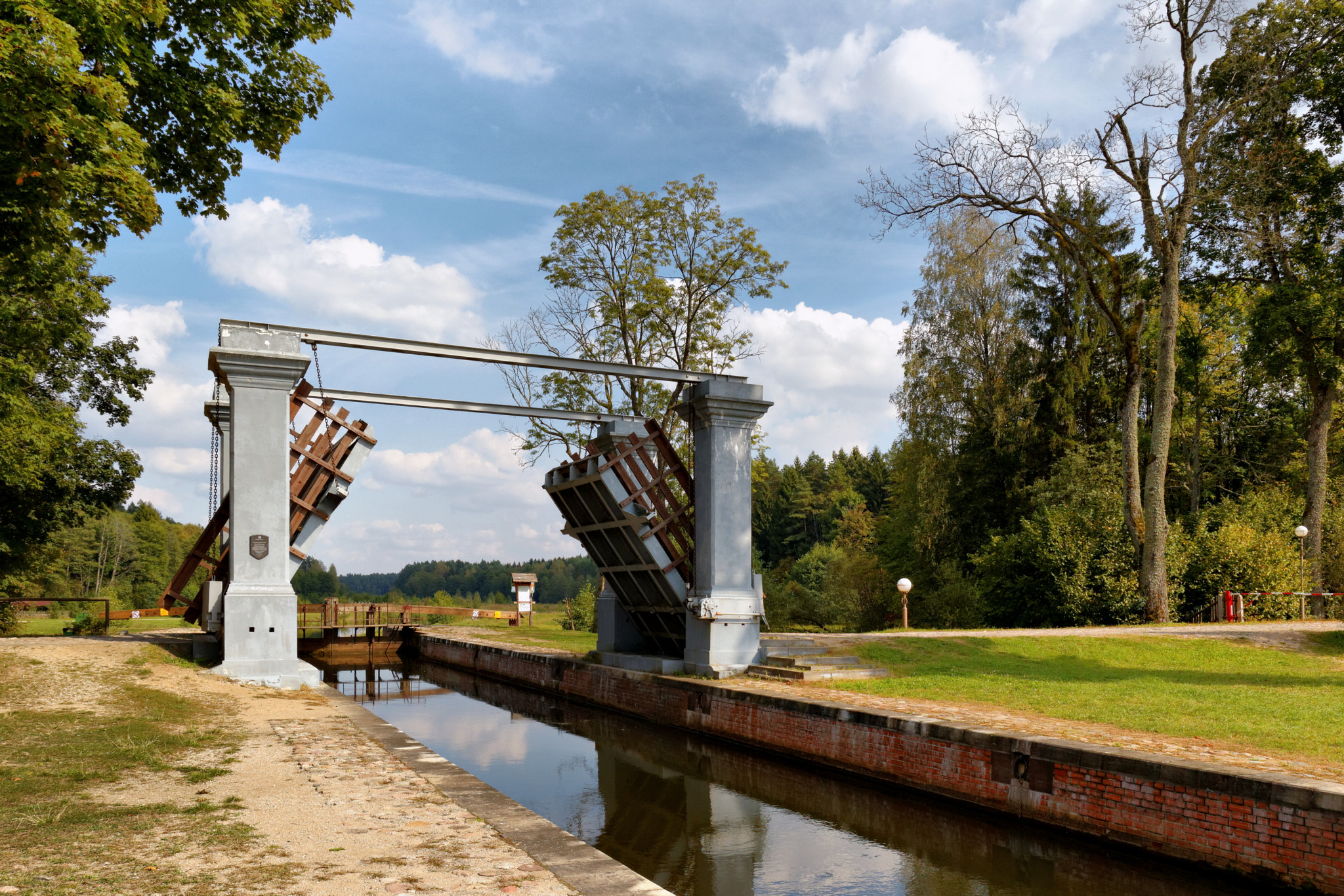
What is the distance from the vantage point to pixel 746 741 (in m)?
11.8

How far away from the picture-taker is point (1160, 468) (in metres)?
21.7

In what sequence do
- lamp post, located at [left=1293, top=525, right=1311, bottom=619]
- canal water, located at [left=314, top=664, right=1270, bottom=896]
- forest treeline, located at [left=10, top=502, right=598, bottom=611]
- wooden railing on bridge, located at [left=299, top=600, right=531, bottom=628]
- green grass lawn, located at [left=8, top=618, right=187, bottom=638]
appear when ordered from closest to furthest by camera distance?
canal water, located at [left=314, top=664, right=1270, bottom=896] → lamp post, located at [left=1293, top=525, right=1311, bottom=619] → green grass lawn, located at [left=8, top=618, right=187, bottom=638] → wooden railing on bridge, located at [left=299, top=600, right=531, bottom=628] → forest treeline, located at [left=10, top=502, right=598, bottom=611]

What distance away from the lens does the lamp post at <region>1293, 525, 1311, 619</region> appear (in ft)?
74.6

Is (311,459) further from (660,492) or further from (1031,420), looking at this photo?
(1031,420)

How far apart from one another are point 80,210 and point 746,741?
9599mm

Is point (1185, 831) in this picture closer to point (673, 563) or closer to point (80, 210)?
point (673, 563)

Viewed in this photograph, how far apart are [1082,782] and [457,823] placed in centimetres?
510

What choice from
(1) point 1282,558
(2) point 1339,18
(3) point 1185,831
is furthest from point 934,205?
(3) point 1185,831

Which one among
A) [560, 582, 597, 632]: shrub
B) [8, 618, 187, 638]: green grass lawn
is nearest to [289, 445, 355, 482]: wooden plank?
[8, 618, 187, 638]: green grass lawn

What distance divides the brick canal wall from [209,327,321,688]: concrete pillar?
19.8 feet

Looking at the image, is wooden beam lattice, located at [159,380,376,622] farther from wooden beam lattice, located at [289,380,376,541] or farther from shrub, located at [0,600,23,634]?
shrub, located at [0,600,23,634]

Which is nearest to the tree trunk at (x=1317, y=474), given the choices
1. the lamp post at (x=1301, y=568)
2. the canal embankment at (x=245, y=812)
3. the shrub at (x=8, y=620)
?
the lamp post at (x=1301, y=568)

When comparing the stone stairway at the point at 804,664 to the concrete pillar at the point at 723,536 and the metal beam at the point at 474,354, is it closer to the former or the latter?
the concrete pillar at the point at 723,536

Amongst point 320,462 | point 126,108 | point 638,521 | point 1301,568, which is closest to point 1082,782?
point 638,521
